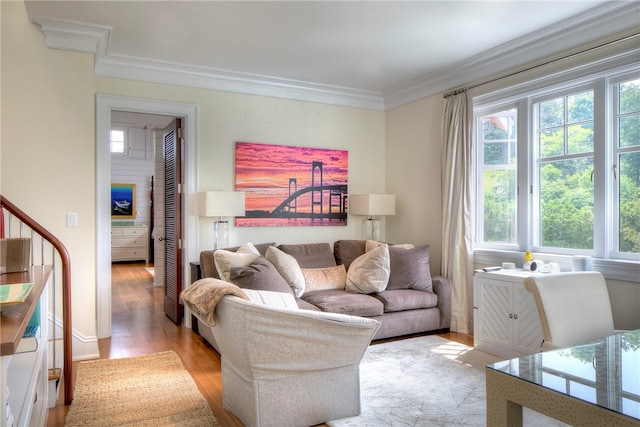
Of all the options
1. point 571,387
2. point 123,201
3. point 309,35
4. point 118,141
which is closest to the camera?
point 571,387

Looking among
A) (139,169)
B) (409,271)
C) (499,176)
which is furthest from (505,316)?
(139,169)

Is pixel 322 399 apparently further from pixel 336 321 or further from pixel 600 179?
pixel 600 179

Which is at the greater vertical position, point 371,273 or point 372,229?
point 372,229

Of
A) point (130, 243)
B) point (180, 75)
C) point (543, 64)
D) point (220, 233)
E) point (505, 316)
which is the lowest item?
point (505, 316)

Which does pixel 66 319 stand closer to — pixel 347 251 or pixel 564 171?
Result: pixel 347 251

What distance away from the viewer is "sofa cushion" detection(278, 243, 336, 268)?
4.54 m

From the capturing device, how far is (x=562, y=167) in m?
3.83

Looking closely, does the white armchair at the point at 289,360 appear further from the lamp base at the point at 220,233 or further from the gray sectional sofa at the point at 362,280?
the lamp base at the point at 220,233

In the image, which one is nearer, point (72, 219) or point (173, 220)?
point (72, 219)

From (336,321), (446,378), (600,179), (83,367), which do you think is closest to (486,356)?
(446,378)

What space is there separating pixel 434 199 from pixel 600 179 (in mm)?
1786

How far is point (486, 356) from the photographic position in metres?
3.72

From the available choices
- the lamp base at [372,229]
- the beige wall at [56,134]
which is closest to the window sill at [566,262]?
the lamp base at [372,229]

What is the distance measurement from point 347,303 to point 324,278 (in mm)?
580
